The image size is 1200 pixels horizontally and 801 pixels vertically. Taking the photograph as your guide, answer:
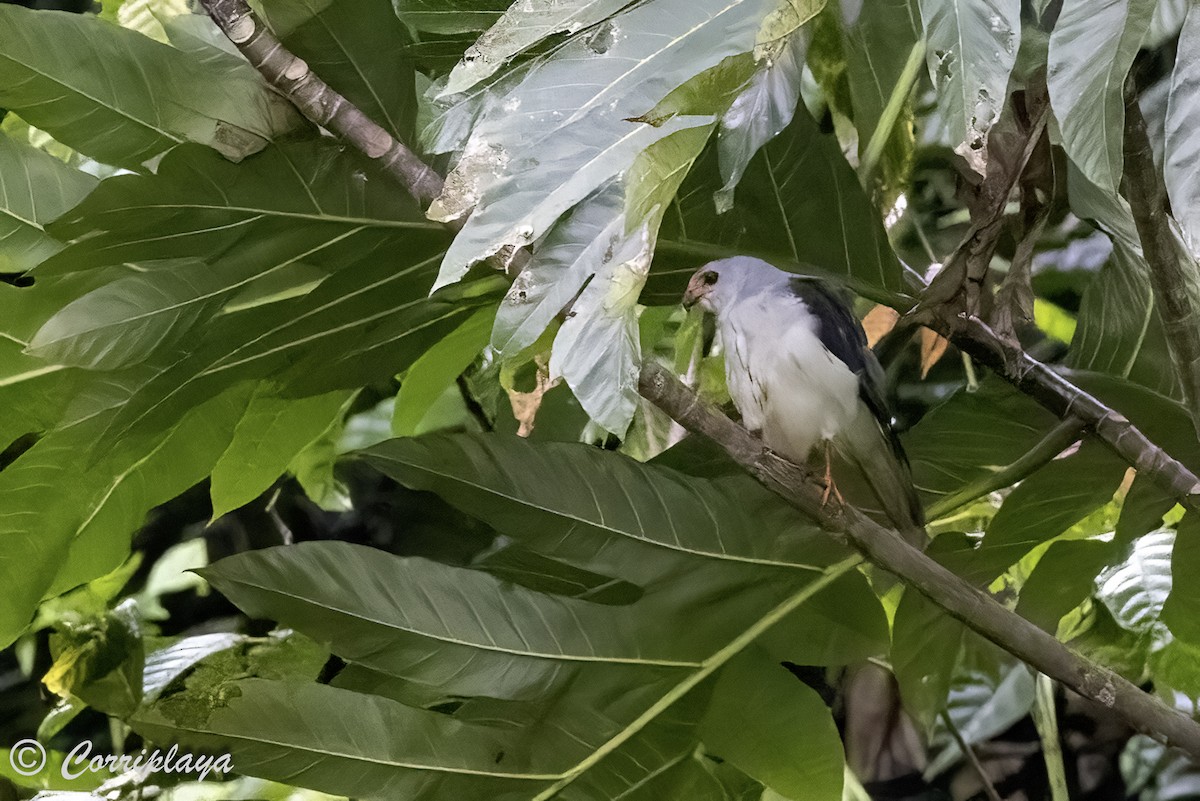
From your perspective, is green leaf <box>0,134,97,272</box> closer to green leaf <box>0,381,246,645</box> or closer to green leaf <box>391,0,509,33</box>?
green leaf <box>0,381,246,645</box>

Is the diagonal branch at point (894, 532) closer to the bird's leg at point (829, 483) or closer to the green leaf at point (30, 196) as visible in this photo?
the bird's leg at point (829, 483)

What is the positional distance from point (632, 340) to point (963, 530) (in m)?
0.31

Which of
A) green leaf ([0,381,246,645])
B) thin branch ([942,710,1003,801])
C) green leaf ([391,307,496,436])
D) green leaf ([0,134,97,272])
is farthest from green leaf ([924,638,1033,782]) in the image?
green leaf ([0,134,97,272])

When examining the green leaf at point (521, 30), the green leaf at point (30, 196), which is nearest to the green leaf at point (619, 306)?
the green leaf at point (521, 30)

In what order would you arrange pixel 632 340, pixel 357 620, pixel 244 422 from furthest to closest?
pixel 244 422 < pixel 357 620 < pixel 632 340

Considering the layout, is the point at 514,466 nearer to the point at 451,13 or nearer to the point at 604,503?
the point at 604,503

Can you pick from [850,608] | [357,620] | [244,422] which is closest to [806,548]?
[850,608]

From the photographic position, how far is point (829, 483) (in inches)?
19.6

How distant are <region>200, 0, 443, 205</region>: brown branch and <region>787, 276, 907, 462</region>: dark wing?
0.22 m

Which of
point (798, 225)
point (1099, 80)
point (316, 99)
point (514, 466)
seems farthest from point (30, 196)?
point (1099, 80)

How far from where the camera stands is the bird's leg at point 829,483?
0.49 meters

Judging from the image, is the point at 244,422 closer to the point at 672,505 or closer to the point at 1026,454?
the point at 672,505

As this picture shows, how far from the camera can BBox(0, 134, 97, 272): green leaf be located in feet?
1.80

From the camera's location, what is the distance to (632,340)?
350 mm
